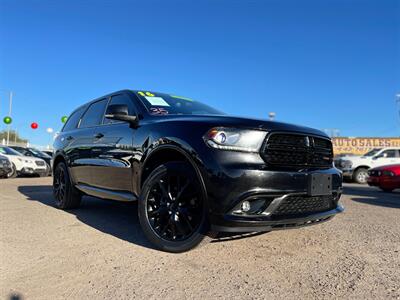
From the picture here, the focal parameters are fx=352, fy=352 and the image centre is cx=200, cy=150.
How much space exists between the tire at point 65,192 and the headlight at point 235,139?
332 cm

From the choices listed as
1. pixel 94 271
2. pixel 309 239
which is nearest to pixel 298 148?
pixel 309 239

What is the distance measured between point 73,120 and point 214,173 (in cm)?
404

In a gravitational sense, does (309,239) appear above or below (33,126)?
below

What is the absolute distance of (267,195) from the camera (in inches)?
112

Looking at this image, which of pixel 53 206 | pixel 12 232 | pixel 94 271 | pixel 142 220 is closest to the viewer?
pixel 94 271

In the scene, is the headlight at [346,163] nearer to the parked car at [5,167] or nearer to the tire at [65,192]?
the tire at [65,192]

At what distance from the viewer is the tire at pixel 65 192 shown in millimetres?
5531

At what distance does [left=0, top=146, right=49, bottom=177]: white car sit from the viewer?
1491cm

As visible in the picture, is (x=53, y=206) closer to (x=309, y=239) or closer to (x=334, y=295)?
(x=309, y=239)

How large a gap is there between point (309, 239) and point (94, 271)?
2221 millimetres

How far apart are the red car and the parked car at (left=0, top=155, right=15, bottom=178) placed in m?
13.3

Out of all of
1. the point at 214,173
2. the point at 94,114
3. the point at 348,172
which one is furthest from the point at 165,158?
the point at 348,172

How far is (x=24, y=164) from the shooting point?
1511cm

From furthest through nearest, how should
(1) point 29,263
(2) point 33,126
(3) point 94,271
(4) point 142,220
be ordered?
(2) point 33,126, (4) point 142,220, (1) point 29,263, (3) point 94,271
